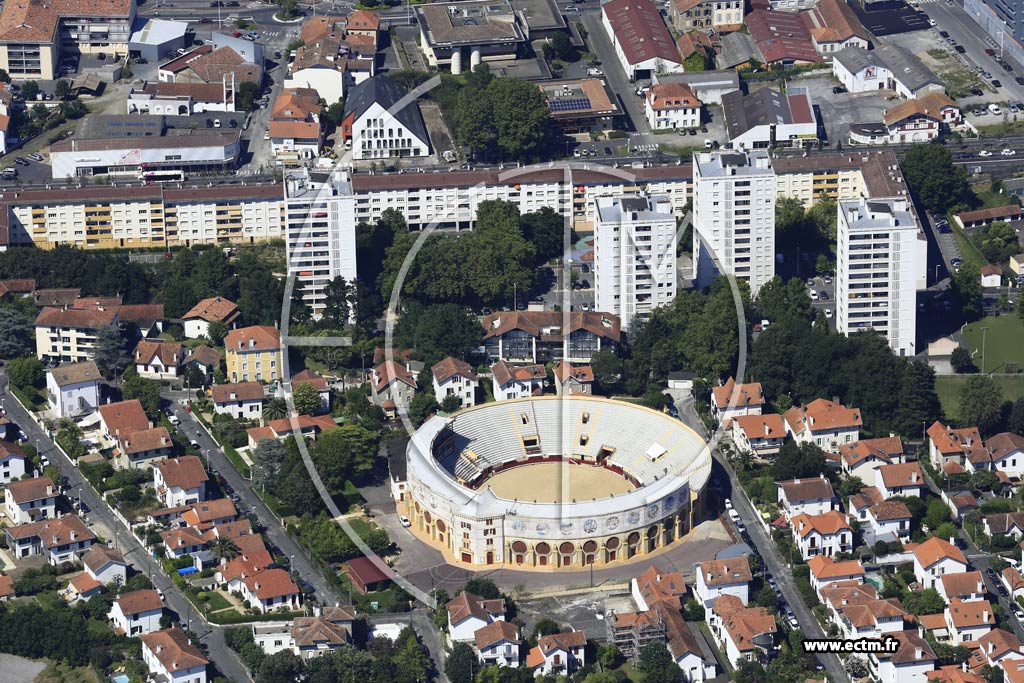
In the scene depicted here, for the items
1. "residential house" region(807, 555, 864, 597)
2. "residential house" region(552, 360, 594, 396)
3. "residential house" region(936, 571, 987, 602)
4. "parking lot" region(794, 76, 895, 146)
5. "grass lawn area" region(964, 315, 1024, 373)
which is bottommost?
"residential house" region(552, 360, 594, 396)

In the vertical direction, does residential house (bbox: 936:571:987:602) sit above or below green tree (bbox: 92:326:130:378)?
above

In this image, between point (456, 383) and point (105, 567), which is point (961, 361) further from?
point (105, 567)

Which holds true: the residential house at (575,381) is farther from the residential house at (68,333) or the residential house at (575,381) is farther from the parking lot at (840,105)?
the parking lot at (840,105)

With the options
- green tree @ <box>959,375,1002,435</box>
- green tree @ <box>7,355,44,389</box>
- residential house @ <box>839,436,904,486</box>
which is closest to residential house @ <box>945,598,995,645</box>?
residential house @ <box>839,436,904,486</box>

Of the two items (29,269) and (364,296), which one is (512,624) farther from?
(29,269)

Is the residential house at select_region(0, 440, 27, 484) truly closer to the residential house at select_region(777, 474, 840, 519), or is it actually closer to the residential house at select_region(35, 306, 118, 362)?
the residential house at select_region(35, 306, 118, 362)

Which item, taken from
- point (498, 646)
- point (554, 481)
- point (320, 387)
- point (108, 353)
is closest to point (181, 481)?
point (320, 387)
